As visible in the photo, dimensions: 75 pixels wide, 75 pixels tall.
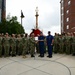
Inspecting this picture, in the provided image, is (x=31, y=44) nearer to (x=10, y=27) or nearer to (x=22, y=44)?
(x=22, y=44)

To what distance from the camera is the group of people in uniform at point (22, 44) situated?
1168cm

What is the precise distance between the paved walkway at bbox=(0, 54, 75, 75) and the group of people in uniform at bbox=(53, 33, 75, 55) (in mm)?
1695

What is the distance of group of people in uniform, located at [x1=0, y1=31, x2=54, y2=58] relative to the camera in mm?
11677

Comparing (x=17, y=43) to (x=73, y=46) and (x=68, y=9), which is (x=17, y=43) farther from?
(x=68, y=9)

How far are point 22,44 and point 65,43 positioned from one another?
2.89 meters

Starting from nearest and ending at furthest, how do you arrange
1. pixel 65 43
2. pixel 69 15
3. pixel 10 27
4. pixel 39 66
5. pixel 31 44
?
pixel 39 66 < pixel 31 44 < pixel 65 43 < pixel 10 27 < pixel 69 15

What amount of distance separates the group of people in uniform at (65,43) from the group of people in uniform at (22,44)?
3.55 ft

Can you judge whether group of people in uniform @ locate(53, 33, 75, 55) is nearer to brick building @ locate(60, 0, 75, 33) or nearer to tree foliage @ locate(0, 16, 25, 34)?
tree foliage @ locate(0, 16, 25, 34)

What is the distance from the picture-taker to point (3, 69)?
367 inches

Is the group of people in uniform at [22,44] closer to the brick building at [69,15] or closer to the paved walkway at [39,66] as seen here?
the paved walkway at [39,66]

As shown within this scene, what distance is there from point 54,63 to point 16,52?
3868 mm

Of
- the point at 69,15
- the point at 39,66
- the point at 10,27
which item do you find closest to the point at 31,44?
the point at 39,66

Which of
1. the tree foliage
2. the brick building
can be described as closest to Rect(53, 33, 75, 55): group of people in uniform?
the tree foliage

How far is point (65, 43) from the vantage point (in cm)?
1268
